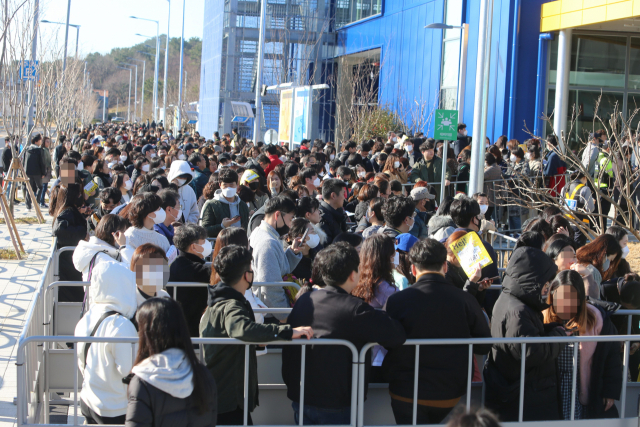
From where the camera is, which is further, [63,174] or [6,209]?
[6,209]

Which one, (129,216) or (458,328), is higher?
(129,216)

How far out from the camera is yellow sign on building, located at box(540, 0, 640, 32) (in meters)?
16.7

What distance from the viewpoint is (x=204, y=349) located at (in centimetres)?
431

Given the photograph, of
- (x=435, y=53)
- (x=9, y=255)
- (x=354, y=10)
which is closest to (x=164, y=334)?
(x=9, y=255)

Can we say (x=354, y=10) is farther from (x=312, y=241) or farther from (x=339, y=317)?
(x=339, y=317)

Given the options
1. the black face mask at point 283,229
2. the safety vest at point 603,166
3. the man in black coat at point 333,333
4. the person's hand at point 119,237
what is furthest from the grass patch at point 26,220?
the man in black coat at point 333,333

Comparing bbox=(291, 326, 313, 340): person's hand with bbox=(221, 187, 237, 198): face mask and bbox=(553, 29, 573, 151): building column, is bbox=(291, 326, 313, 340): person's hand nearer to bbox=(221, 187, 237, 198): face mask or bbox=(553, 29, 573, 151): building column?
bbox=(221, 187, 237, 198): face mask

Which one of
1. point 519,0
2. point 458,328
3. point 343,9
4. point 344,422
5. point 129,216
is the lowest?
point 344,422

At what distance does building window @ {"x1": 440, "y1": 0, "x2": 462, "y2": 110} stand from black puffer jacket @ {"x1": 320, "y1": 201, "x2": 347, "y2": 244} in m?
16.4

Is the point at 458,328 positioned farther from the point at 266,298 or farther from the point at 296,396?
the point at 266,298

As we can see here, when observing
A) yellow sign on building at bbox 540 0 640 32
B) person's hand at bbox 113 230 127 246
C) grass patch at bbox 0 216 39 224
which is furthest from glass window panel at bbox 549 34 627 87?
person's hand at bbox 113 230 127 246

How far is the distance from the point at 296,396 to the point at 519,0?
1866 centimetres

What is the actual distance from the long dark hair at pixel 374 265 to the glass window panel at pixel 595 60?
57.9 feet

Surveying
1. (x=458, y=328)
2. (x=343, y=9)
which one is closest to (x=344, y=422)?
(x=458, y=328)
